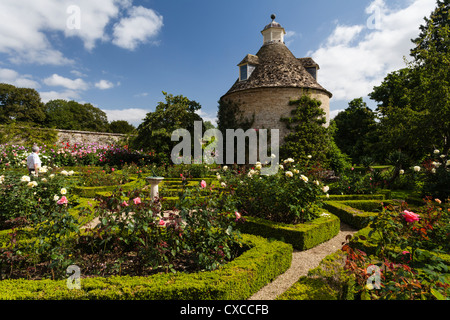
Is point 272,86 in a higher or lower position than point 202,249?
higher

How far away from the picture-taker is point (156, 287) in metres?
2.83

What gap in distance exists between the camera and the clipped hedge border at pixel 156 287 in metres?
2.66

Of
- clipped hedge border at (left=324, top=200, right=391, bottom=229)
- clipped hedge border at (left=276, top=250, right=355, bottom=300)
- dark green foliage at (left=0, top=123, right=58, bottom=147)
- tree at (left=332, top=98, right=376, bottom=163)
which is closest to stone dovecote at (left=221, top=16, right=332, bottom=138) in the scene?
clipped hedge border at (left=324, top=200, right=391, bottom=229)

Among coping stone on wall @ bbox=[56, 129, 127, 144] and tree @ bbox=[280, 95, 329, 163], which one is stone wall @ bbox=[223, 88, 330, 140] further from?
coping stone on wall @ bbox=[56, 129, 127, 144]

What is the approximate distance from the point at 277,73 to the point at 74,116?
4227 centimetres

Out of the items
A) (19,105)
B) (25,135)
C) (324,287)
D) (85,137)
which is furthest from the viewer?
(19,105)

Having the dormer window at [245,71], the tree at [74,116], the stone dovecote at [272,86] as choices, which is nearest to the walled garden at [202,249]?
the stone dovecote at [272,86]

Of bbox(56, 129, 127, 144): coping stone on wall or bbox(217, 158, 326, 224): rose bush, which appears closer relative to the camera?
bbox(217, 158, 326, 224): rose bush

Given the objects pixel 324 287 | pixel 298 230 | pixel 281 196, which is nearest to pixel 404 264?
pixel 324 287

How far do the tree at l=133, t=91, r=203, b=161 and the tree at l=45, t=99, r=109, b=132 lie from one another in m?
31.9

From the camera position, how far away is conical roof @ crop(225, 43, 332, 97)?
16.9 meters

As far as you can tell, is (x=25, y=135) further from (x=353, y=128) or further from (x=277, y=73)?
(x=353, y=128)
